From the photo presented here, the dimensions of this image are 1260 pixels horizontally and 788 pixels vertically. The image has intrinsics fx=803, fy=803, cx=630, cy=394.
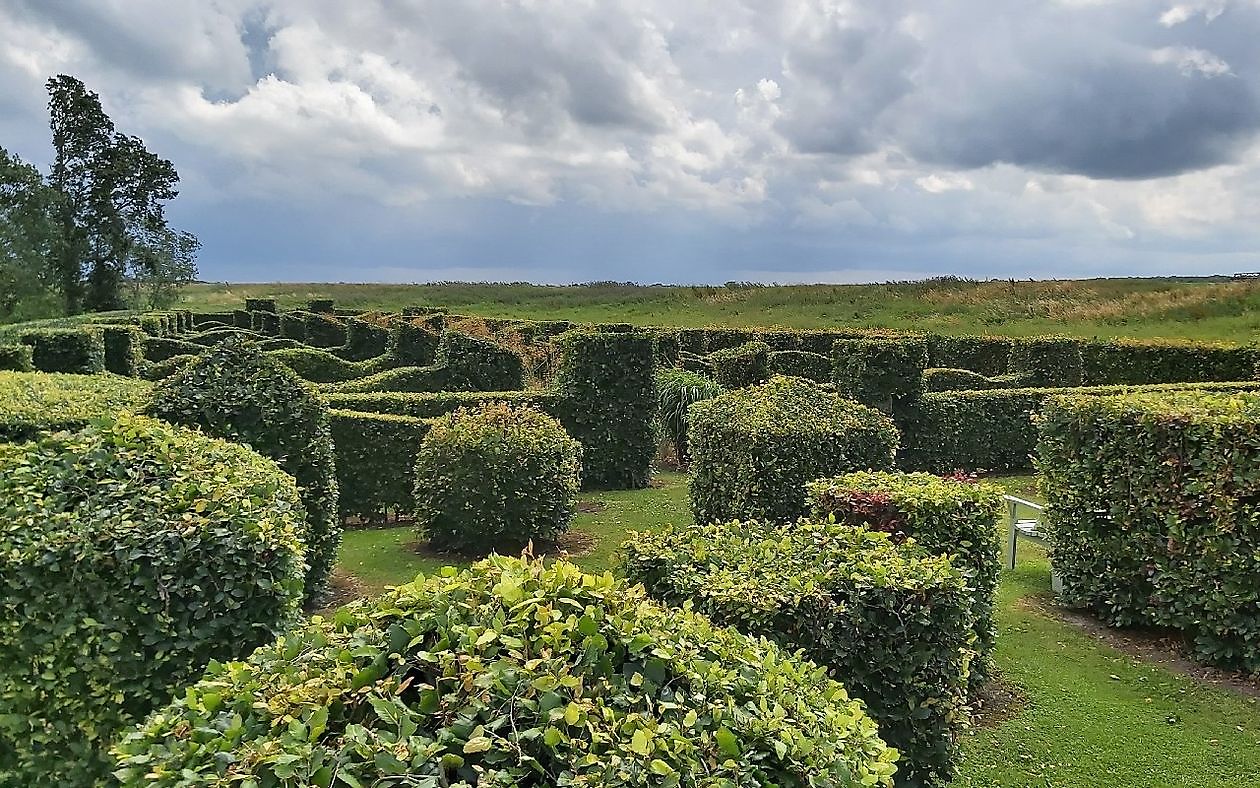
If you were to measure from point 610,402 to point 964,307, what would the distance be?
29756 millimetres

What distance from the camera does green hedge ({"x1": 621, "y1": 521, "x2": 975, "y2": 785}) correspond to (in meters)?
3.90

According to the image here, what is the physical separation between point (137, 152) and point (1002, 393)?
4919 centimetres

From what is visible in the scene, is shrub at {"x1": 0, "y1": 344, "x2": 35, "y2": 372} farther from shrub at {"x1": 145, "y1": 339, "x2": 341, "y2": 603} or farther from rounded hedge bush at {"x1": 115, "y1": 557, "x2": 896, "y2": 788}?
rounded hedge bush at {"x1": 115, "y1": 557, "x2": 896, "y2": 788}

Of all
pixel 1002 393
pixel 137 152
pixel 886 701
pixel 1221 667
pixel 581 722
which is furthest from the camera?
pixel 137 152

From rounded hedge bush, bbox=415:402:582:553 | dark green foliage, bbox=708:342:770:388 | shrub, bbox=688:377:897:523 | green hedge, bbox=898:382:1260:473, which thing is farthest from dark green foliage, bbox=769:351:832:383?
rounded hedge bush, bbox=415:402:582:553

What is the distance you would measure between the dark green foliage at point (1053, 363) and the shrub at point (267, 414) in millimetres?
18224

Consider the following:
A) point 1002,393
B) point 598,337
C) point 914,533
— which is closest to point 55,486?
point 914,533

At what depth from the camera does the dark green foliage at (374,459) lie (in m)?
11.1

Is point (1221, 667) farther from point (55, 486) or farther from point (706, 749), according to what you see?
point (55, 486)

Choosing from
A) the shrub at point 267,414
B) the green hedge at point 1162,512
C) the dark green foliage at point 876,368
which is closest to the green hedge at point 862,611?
the green hedge at point 1162,512

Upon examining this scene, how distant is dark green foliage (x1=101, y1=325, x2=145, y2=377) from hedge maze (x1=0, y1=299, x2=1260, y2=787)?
10632 mm

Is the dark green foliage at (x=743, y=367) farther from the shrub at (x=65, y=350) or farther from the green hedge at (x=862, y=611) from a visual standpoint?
the shrub at (x=65, y=350)

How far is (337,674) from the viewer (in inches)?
83.5

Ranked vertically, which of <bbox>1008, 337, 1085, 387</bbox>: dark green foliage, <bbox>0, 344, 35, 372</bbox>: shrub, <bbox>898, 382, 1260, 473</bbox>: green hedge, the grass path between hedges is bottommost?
the grass path between hedges
